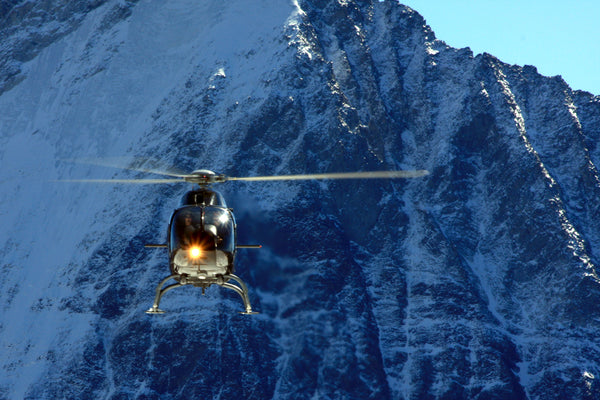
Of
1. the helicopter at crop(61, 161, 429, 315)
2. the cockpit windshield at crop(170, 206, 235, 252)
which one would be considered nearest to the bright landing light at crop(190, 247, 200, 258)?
the helicopter at crop(61, 161, 429, 315)

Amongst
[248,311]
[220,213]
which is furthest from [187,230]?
[248,311]

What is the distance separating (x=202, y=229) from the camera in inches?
2115

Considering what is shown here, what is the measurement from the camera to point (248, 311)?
57344mm

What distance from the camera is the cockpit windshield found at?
176 feet

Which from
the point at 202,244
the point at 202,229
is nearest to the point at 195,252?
the point at 202,244

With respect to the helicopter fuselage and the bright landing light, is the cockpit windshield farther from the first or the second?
the bright landing light

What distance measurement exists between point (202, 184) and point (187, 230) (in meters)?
4.03

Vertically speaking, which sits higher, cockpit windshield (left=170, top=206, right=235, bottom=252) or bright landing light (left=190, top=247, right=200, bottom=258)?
cockpit windshield (left=170, top=206, right=235, bottom=252)

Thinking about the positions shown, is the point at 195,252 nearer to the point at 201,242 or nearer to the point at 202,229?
the point at 201,242

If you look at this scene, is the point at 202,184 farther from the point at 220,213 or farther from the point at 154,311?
the point at 154,311

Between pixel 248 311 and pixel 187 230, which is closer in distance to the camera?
pixel 187 230

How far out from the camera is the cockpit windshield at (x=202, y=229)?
5356cm

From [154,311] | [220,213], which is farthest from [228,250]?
[154,311]

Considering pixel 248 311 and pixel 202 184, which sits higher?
pixel 202 184
